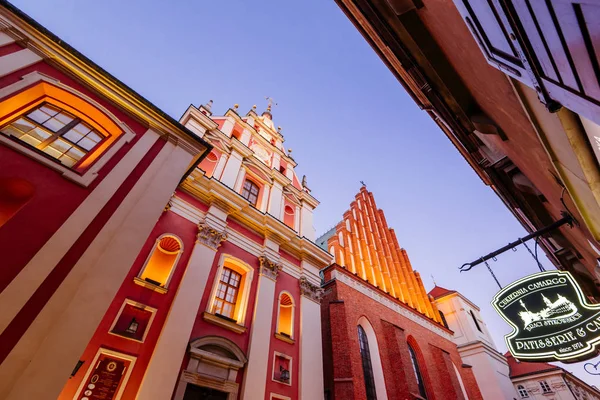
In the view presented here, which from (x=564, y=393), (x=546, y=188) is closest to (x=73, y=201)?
(x=546, y=188)

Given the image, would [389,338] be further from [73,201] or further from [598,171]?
[73,201]

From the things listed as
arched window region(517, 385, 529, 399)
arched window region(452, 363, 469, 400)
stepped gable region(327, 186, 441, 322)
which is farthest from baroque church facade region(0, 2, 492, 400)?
arched window region(517, 385, 529, 399)

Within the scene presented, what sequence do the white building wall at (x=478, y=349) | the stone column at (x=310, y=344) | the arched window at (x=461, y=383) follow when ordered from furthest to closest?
the white building wall at (x=478, y=349) → the arched window at (x=461, y=383) → the stone column at (x=310, y=344)

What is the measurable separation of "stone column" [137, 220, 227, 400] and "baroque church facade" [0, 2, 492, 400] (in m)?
0.04

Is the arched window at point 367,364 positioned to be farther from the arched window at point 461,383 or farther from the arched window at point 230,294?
the arched window at point 461,383

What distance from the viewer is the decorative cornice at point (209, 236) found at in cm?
1060

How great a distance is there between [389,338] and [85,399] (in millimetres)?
14198

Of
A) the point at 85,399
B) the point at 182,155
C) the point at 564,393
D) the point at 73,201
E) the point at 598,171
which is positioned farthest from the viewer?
the point at 564,393

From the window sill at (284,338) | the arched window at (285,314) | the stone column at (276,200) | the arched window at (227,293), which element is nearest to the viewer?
the arched window at (227,293)

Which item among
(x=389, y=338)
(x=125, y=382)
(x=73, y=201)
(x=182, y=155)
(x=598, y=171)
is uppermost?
(x=182, y=155)

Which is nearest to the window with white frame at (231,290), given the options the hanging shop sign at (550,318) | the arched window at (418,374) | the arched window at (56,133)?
the arched window at (56,133)

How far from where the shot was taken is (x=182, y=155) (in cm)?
820

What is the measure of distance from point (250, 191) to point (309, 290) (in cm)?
604

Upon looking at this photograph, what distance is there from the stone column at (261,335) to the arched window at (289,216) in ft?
11.7
